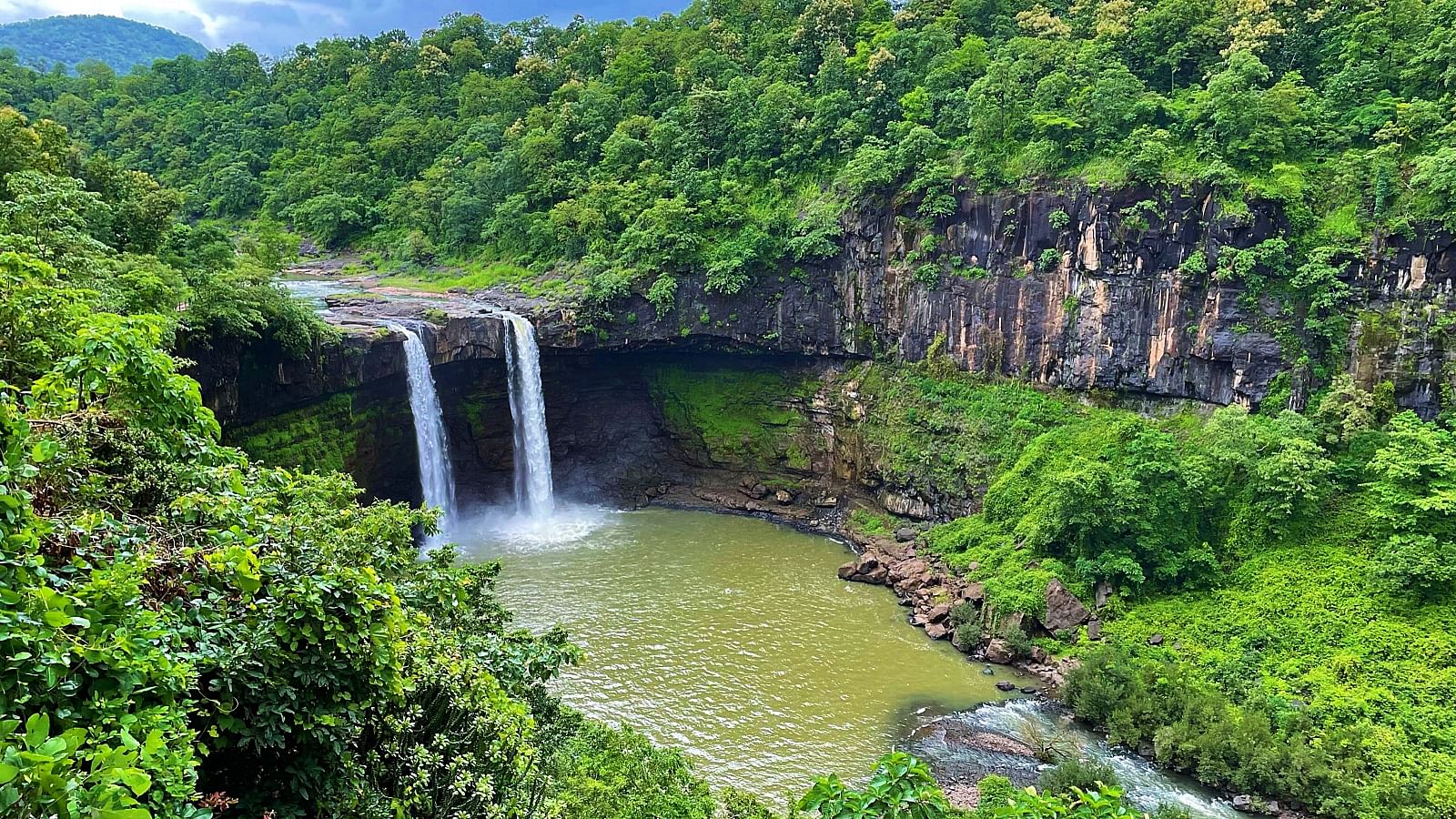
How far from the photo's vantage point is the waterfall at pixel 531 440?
89.2ft

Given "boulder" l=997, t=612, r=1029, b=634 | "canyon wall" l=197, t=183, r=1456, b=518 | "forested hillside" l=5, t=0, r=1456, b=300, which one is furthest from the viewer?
"forested hillside" l=5, t=0, r=1456, b=300

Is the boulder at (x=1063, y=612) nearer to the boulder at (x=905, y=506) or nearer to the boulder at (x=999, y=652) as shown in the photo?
the boulder at (x=999, y=652)

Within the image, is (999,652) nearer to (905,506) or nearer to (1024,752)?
(1024,752)

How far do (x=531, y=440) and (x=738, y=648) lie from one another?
39.7ft

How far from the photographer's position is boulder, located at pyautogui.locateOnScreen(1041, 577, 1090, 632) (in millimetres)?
19094

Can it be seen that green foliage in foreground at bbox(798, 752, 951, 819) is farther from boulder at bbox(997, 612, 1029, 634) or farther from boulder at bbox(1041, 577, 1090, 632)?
boulder at bbox(1041, 577, 1090, 632)

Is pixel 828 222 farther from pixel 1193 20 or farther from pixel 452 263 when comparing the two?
pixel 452 263

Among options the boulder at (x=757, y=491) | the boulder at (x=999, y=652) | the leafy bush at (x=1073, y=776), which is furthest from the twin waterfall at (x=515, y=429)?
the leafy bush at (x=1073, y=776)

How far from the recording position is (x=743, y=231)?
92.8 feet

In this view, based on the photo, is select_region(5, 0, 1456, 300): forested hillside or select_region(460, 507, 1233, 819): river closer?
select_region(460, 507, 1233, 819): river

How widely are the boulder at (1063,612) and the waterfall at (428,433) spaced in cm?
1617

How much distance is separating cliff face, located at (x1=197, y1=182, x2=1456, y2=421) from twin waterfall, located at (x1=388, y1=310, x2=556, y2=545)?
0.56 metres

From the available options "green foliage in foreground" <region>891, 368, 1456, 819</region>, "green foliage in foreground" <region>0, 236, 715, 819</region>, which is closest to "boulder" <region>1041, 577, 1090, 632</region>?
"green foliage in foreground" <region>891, 368, 1456, 819</region>

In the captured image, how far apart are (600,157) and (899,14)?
13.5 metres
